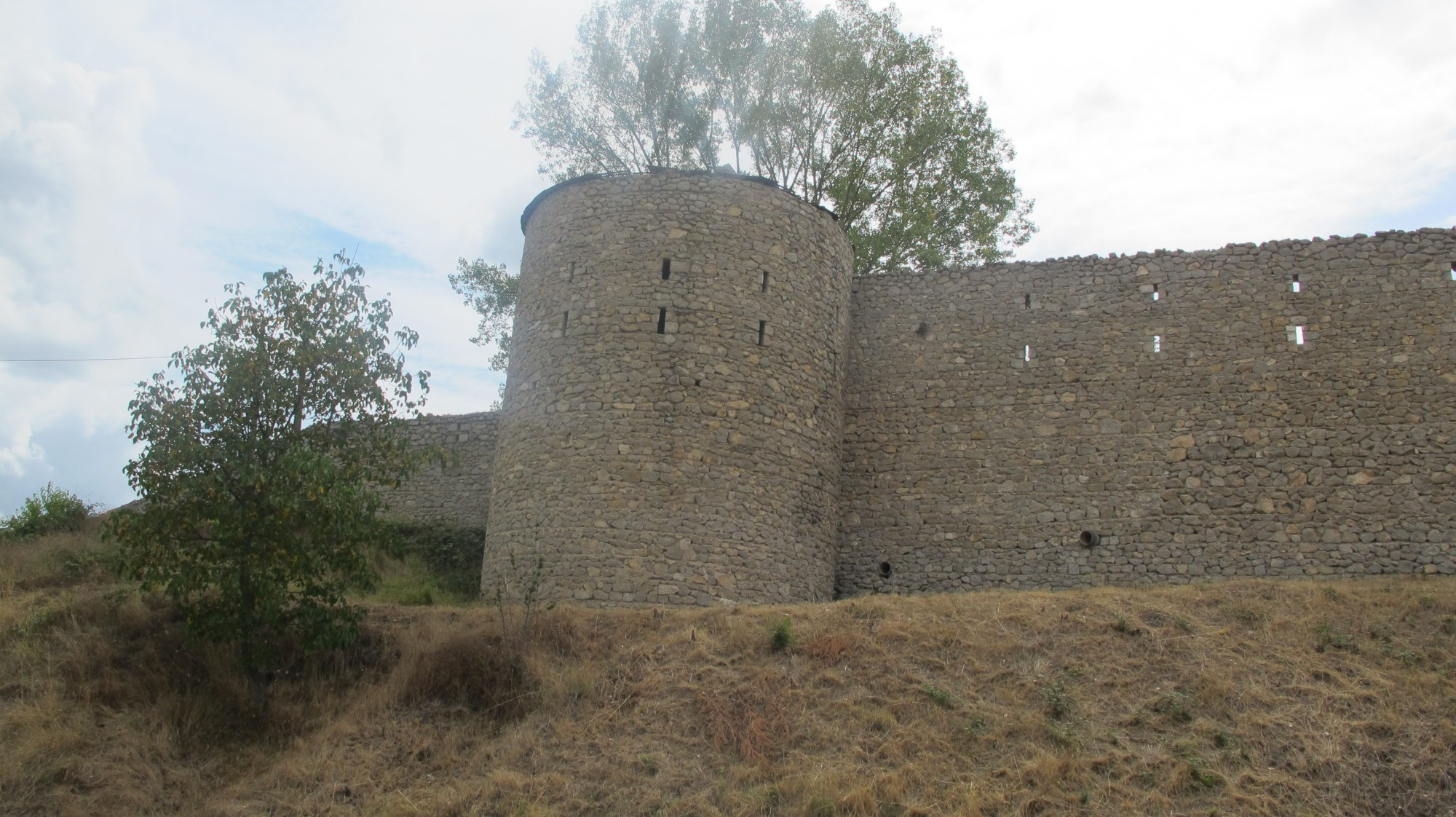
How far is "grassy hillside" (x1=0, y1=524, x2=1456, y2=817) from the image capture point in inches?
349

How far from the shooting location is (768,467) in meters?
14.5

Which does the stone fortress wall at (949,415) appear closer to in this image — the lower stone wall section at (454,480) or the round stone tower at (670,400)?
the round stone tower at (670,400)

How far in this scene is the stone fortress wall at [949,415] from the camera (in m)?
14.0

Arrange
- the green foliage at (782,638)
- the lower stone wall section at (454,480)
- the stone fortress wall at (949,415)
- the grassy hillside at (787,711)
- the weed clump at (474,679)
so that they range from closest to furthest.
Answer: the grassy hillside at (787,711), the weed clump at (474,679), the green foliage at (782,638), the stone fortress wall at (949,415), the lower stone wall section at (454,480)

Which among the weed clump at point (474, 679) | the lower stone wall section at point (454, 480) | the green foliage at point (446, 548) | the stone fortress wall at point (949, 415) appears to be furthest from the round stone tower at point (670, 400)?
the lower stone wall section at point (454, 480)

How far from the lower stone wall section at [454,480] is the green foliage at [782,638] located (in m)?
7.95

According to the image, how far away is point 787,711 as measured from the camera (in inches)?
401

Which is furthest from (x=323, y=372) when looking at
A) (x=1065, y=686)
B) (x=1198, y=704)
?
(x=1198, y=704)

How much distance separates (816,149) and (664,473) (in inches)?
561

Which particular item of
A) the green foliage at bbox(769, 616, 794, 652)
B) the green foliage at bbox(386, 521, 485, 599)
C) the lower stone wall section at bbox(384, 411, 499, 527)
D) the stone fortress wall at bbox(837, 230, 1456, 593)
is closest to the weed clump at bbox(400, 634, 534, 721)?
the green foliage at bbox(769, 616, 794, 652)

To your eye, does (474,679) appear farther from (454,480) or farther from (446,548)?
(454,480)

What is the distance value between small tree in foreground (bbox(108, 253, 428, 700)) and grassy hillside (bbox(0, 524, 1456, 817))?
74 centimetres

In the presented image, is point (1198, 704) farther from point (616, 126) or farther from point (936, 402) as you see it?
point (616, 126)

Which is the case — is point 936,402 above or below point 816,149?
below
